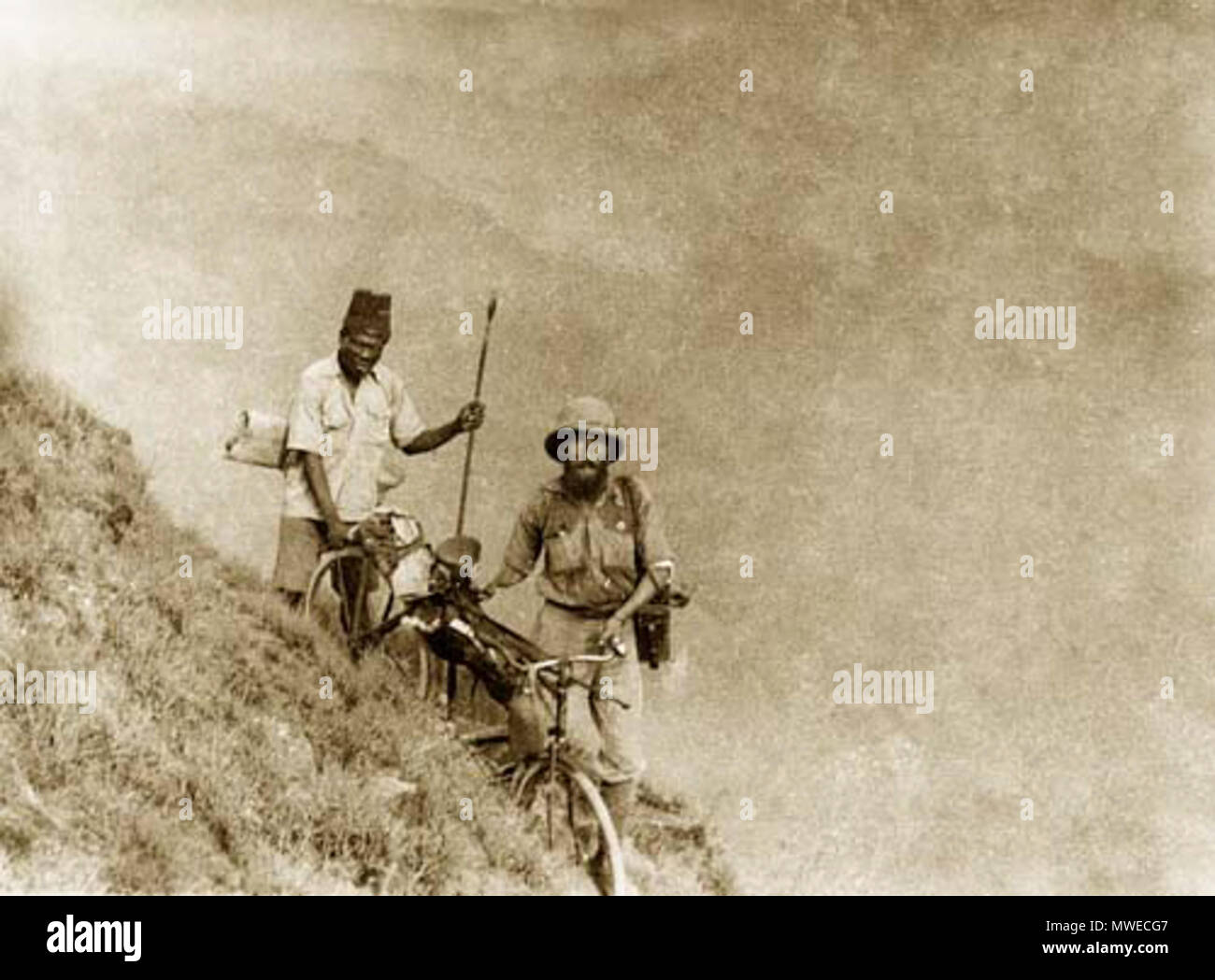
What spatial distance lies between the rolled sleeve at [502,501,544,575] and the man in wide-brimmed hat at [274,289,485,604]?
38 centimetres

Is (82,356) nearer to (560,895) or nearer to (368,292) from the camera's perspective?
(368,292)

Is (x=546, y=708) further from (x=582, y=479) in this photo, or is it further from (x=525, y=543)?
(x=582, y=479)

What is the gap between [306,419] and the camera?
7.03 metres

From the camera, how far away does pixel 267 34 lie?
7211 mm

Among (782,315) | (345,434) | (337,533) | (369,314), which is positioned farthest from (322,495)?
(782,315)

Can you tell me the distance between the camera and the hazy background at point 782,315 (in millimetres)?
7055

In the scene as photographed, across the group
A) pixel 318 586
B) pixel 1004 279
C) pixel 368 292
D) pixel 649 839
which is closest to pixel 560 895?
pixel 649 839

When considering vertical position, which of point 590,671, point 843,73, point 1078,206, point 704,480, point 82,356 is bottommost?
point 590,671

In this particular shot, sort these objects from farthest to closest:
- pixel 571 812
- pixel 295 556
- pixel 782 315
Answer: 1. pixel 782 315
2. pixel 295 556
3. pixel 571 812

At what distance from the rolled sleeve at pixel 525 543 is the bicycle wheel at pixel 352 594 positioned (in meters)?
0.45

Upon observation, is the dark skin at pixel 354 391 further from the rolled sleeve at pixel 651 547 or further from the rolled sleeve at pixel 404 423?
the rolled sleeve at pixel 651 547

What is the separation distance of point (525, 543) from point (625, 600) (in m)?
0.41

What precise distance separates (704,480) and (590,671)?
34.2 inches

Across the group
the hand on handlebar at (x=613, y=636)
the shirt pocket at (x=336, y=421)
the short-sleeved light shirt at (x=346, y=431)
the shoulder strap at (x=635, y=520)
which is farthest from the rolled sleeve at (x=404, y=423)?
the hand on handlebar at (x=613, y=636)
